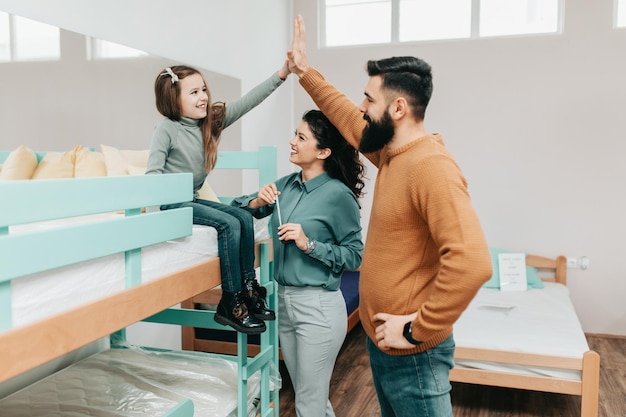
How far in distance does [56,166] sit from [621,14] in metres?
4.01

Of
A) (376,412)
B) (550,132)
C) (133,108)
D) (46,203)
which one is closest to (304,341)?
(46,203)

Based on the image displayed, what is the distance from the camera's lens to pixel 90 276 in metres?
1.23

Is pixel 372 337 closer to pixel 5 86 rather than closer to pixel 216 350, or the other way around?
pixel 5 86

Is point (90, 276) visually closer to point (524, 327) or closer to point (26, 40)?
point (26, 40)

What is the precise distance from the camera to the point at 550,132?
4340 millimetres

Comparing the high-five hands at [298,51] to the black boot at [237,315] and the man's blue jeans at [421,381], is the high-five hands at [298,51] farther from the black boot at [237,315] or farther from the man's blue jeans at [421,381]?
the man's blue jeans at [421,381]

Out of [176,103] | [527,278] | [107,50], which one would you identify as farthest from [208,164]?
[527,278]

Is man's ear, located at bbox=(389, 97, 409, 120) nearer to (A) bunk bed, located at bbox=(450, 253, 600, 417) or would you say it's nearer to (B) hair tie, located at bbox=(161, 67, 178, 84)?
(B) hair tie, located at bbox=(161, 67, 178, 84)

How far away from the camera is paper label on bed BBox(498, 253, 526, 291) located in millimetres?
4121

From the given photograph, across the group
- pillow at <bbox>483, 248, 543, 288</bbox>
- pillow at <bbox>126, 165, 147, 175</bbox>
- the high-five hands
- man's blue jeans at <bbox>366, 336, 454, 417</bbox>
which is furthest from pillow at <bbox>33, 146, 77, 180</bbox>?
pillow at <bbox>483, 248, 543, 288</bbox>

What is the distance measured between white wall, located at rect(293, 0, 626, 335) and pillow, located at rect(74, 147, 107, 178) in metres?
3.02

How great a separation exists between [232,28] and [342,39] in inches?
55.2

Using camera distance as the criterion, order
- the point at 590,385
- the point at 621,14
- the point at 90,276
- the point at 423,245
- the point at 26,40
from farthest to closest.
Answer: the point at 621,14
the point at 590,385
the point at 26,40
the point at 423,245
the point at 90,276

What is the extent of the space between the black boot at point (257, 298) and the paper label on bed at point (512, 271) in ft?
9.15
